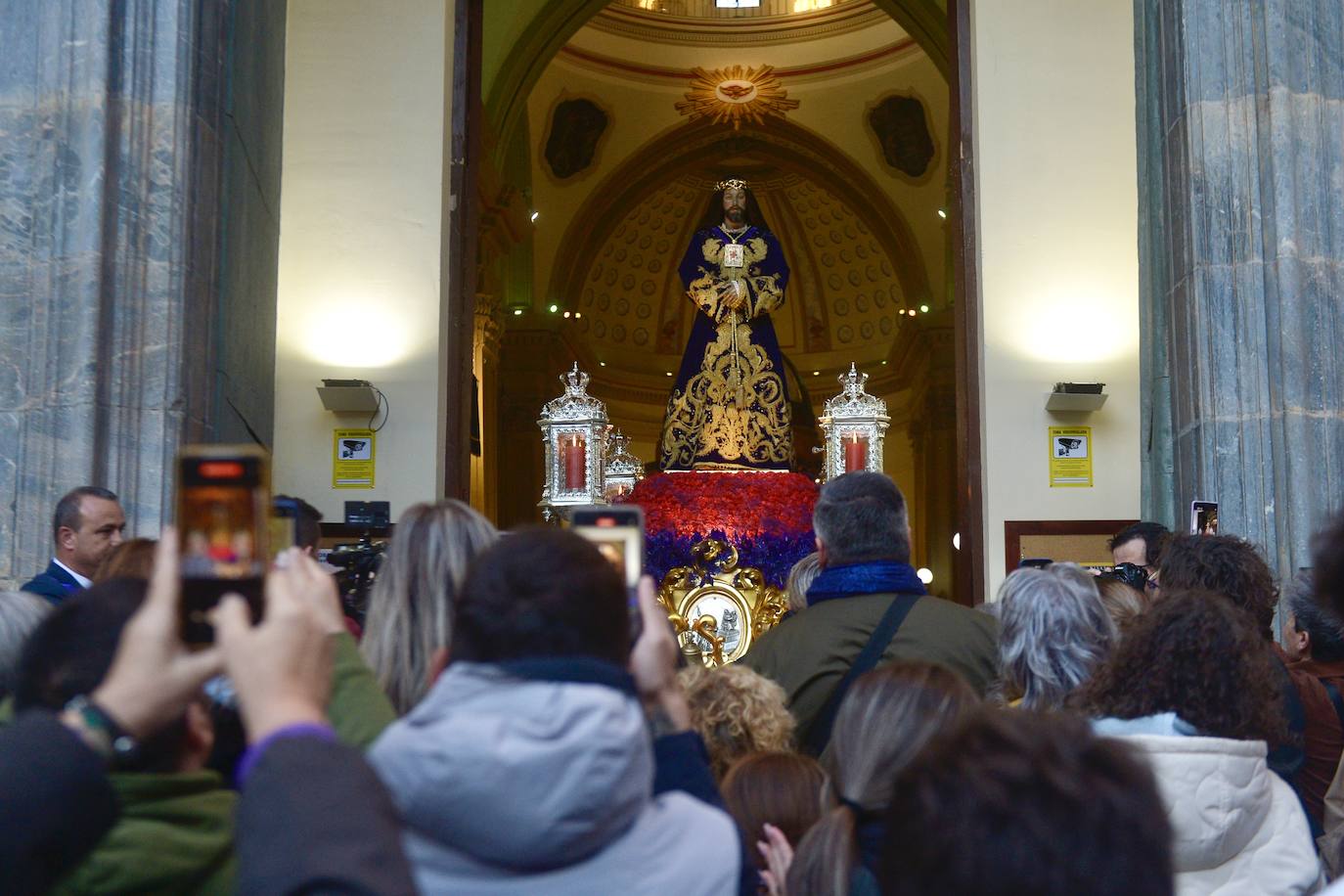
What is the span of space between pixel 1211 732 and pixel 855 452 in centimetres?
558

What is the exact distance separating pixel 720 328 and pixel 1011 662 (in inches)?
242

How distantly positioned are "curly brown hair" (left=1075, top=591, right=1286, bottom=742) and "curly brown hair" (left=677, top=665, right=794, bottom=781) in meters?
0.65

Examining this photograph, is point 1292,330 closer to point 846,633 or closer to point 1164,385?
point 1164,385

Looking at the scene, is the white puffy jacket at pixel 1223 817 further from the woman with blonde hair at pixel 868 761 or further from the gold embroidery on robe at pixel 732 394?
the gold embroidery on robe at pixel 732 394

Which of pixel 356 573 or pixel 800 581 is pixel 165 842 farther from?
pixel 800 581

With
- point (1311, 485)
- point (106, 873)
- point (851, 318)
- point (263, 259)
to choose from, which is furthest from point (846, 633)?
point (851, 318)

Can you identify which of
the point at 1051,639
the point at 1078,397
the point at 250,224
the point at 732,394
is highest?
the point at 250,224

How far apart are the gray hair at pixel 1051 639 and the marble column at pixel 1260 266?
2485mm

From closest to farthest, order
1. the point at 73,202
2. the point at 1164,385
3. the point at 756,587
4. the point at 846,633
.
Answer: the point at 846,633 < the point at 73,202 < the point at 1164,385 < the point at 756,587

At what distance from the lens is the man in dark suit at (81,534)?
13.9ft

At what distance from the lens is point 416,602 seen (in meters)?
2.19

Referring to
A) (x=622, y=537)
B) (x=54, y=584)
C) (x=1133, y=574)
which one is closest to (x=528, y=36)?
(x=54, y=584)

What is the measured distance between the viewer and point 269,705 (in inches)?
52.3

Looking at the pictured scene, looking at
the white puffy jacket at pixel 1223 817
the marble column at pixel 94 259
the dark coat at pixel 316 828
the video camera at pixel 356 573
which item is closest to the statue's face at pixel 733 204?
the marble column at pixel 94 259
